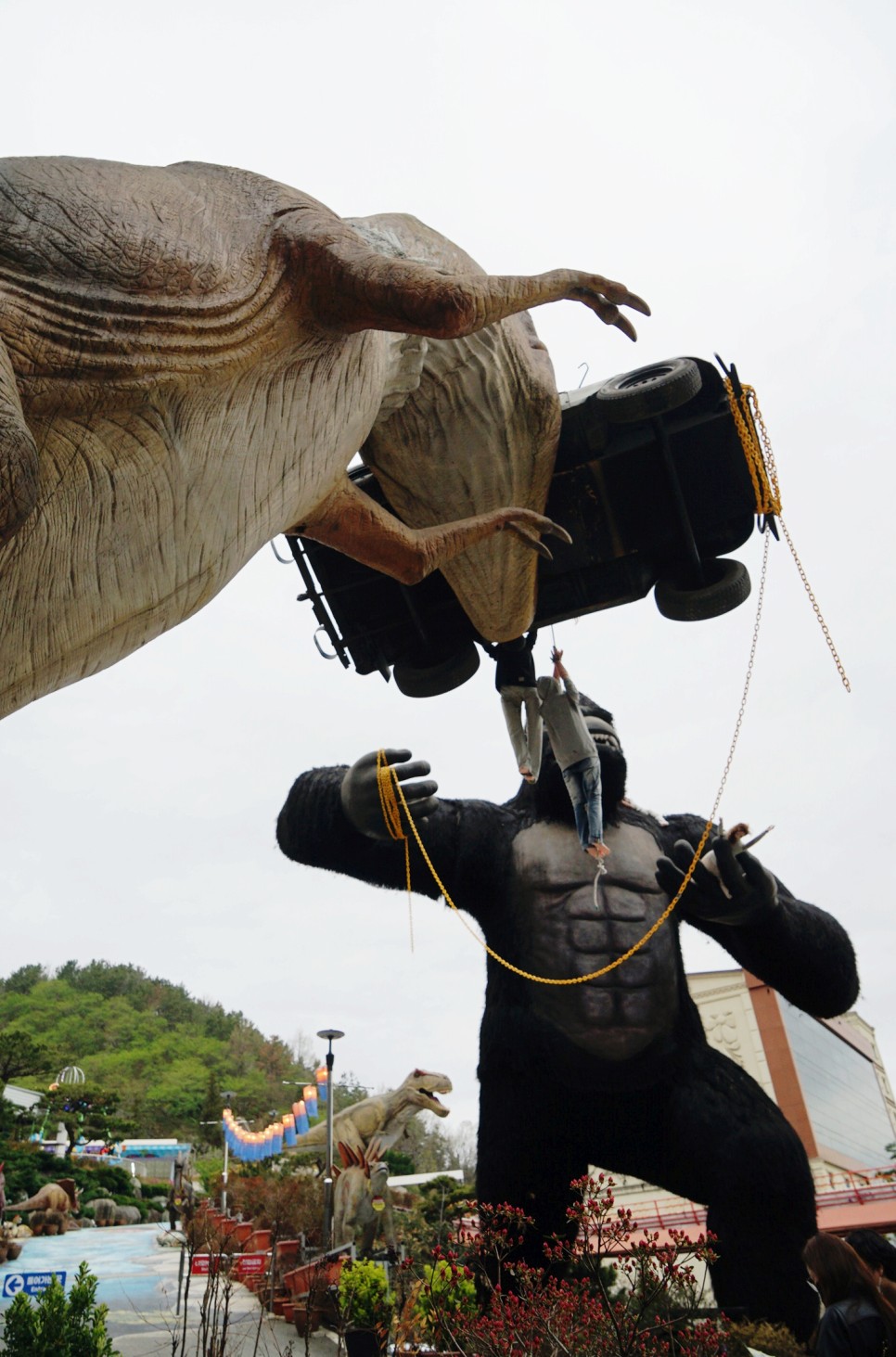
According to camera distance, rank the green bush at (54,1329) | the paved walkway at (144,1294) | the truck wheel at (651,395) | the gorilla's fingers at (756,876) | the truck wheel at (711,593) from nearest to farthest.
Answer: the truck wheel at (651,395) → the truck wheel at (711,593) → the gorilla's fingers at (756,876) → the green bush at (54,1329) → the paved walkway at (144,1294)

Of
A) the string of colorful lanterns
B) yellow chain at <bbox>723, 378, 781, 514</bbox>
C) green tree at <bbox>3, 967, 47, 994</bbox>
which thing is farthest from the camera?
green tree at <bbox>3, 967, 47, 994</bbox>

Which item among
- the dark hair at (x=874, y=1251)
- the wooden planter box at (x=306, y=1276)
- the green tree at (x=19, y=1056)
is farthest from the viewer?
the green tree at (x=19, y=1056)

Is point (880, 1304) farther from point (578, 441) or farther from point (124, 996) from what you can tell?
point (124, 996)

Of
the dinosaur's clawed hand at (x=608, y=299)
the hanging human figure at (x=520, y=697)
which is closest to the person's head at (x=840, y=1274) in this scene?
the hanging human figure at (x=520, y=697)

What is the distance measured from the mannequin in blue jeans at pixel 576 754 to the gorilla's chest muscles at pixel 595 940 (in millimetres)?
304

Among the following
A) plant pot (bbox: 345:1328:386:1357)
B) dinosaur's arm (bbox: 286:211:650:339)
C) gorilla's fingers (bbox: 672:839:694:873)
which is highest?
dinosaur's arm (bbox: 286:211:650:339)

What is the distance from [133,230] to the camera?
1726 millimetres

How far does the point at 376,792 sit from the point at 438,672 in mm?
597

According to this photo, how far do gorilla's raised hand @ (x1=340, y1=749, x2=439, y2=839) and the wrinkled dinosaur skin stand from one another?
1.89 m

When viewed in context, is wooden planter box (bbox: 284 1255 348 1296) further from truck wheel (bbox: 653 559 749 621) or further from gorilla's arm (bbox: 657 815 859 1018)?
truck wheel (bbox: 653 559 749 621)

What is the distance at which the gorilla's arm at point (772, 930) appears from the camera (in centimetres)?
434

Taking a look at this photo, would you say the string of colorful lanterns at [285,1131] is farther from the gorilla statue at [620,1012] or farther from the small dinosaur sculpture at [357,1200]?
the gorilla statue at [620,1012]

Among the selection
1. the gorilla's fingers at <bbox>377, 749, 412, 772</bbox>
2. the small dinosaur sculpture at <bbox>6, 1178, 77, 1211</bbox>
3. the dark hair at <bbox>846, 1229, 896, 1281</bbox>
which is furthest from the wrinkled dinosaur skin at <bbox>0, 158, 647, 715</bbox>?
the small dinosaur sculpture at <bbox>6, 1178, 77, 1211</bbox>

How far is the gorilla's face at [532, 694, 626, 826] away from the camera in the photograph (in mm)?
5012
